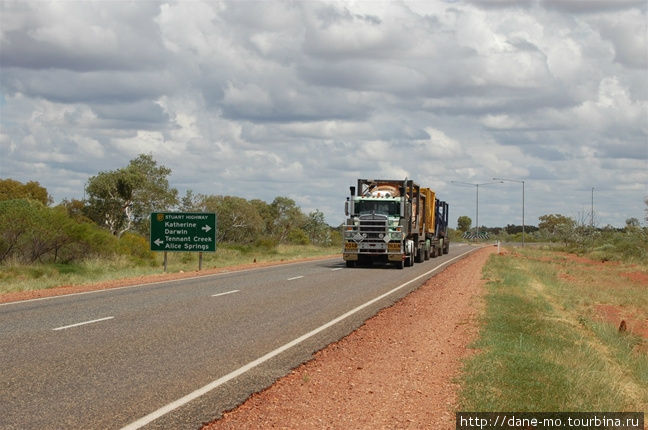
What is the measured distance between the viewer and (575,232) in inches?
3383

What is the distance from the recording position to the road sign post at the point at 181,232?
32.3 m

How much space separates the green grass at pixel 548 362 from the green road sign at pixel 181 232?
523 inches

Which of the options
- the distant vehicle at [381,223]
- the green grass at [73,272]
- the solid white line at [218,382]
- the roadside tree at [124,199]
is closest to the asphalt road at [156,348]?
the solid white line at [218,382]

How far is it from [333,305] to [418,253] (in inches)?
943

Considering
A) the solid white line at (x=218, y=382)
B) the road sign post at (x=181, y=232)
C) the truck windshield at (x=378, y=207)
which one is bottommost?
the solid white line at (x=218, y=382)

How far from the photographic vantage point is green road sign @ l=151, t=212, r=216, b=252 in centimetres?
3231

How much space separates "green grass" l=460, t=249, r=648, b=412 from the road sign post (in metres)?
13.3

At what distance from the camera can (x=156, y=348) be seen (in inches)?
457

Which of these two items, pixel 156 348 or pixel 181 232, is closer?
pixel 156 348

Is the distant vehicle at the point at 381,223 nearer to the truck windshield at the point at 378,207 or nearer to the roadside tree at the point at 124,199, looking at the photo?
the truck windshield at the point at 378,207

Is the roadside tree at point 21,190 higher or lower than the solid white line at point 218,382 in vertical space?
higher

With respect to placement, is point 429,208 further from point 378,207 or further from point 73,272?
point 73,272

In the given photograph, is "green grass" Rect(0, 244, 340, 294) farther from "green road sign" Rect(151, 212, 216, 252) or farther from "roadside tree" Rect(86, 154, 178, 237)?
"roadside tree" Rect(86, 154, 178, 237)

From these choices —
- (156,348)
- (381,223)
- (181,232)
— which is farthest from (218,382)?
(381,223)
